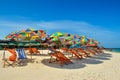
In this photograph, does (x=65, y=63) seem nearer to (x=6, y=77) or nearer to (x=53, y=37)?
(x=53, y=37)

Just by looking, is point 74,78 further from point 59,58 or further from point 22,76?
point 59,58

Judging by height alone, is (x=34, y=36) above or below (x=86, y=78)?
above

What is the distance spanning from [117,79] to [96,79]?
0.95m

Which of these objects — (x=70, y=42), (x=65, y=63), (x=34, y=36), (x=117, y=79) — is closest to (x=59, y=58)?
(x=65, y=63)

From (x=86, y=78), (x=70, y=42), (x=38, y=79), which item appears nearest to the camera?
(x=38, y=79)

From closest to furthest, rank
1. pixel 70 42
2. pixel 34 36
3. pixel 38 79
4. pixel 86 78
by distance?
pixel 38 79 < pixel 86 78 < pixel 34 36 < pixel 70 42

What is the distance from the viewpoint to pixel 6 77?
543 centimetres

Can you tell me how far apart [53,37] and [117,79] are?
13.3 ft

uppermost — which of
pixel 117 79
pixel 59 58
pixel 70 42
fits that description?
pixel 70 42

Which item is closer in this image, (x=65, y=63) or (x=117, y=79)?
(x=117, y=79)

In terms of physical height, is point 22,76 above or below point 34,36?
below

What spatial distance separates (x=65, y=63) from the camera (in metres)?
8.56

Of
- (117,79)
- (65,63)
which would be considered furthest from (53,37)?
(117,79)

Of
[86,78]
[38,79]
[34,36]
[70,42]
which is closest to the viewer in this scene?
[38,79]
